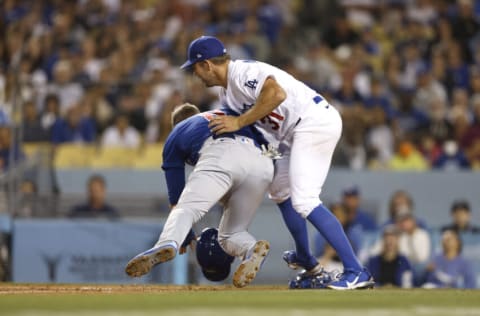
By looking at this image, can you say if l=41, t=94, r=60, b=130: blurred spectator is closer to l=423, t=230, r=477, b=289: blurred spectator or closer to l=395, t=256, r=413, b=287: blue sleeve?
l=395, t=256, r=413, b=287: blue sleeve

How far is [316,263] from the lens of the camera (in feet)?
26.6

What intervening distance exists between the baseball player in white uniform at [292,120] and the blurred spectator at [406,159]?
6.26 meters

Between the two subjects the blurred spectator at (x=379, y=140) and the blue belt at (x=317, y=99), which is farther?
the blurred spectator at (x=379, y=140)

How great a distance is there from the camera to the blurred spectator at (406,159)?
13977mm

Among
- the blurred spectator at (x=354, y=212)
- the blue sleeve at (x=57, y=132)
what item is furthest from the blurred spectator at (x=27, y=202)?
the blurred spectator at (x=354, y=212)

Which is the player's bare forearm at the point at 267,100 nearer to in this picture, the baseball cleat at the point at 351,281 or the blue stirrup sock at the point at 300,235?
the blue stirrup sock at the point at 300,235

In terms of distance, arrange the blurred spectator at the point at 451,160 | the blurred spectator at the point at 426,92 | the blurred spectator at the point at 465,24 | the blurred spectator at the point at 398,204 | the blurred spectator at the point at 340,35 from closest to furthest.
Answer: the blurred spectator at the point at 398,204 → the blurred spectator at the point at 451,160 → the blurred spectator at the point at 426,92 → the blurred spectator at the point at 340,35 → the blurred spectator at the point at 465,24

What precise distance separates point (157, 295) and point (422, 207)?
7.02 meters

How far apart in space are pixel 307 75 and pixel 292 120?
21.1 ft

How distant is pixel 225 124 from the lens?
7555 mm

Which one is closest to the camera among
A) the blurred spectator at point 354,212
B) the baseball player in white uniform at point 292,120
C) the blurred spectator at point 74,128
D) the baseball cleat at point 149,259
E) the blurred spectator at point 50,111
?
the baseball cleat at point 149,259

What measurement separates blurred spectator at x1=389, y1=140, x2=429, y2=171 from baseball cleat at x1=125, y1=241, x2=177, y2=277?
23.9ft

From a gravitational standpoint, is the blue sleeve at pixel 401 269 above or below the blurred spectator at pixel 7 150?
below

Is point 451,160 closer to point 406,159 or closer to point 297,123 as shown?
point 406,159
